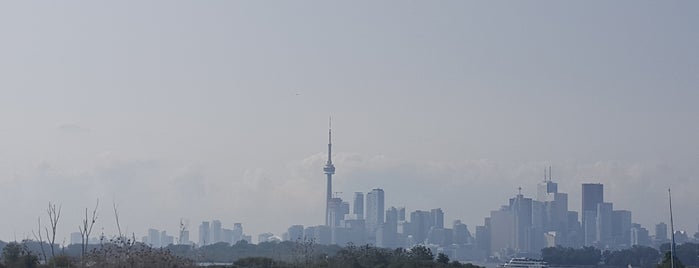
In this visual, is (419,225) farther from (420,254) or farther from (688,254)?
(420,254)


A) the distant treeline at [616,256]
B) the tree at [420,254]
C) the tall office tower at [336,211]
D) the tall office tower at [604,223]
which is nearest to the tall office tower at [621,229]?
the tall office tower at [604,223]

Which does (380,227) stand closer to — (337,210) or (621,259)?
(337,210)

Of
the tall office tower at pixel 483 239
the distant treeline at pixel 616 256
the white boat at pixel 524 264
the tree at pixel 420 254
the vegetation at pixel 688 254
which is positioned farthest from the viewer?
the tall office tower at pixel 483 239

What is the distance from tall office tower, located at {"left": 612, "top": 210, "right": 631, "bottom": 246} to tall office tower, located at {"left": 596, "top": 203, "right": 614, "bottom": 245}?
670 millimetres

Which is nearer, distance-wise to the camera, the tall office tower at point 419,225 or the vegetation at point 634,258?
the vegetation at point 634,258

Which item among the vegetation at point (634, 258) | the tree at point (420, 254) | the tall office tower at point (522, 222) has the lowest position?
the tree at point (420, 254)

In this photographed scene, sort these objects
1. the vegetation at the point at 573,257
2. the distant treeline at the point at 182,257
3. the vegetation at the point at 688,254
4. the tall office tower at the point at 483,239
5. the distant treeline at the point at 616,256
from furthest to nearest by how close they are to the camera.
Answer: the tall office tower at the point at 483,239 < the vegetation at the point at 573,257 < the distant treeline at the point at 616,256 < the vegetation at the point at 688,254 < the distant treeline at the point at 182,257

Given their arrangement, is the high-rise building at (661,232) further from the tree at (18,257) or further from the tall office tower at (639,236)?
the tree at (18,257)

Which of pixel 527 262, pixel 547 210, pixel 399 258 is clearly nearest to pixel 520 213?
pixel 547 210

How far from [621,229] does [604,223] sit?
2854 millimetres

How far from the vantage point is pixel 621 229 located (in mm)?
195500

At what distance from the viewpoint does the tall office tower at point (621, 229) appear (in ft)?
625

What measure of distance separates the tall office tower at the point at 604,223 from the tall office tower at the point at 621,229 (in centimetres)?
67

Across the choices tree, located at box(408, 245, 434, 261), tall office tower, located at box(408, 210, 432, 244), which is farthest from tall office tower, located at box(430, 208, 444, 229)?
tree, located at box(408, 245, 434, 261)
